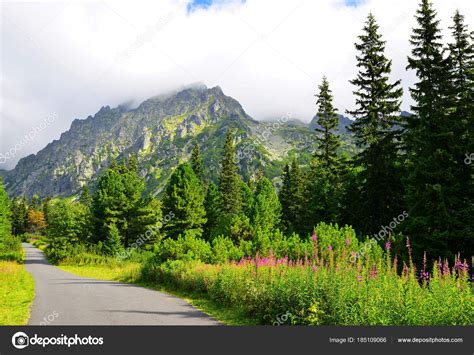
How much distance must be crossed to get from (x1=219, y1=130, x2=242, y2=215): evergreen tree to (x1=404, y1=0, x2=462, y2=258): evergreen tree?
42.2 meters

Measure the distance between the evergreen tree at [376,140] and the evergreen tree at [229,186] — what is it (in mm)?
32287

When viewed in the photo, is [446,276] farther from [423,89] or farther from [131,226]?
[131,226]

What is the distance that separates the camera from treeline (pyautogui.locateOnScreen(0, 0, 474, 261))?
60.1 feet

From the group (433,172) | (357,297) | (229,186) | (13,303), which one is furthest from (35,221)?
(357,297)

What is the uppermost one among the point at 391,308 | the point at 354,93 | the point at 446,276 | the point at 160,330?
the point at 354,93

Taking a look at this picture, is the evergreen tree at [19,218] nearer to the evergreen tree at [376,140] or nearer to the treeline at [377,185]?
the treeline at [377,185]

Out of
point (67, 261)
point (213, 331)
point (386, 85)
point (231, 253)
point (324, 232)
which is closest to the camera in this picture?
point (213, 331)

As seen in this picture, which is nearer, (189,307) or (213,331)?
(213,331)

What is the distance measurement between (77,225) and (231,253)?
4076cm

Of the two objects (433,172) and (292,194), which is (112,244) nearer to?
(292,194)

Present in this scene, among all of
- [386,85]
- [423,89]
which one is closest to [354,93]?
[386,85]

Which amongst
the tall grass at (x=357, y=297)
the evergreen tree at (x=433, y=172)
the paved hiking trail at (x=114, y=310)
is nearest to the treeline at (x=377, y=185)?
the evergreen tree at (x=433, y=172)

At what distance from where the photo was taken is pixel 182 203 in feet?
144

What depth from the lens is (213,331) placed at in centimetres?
674
